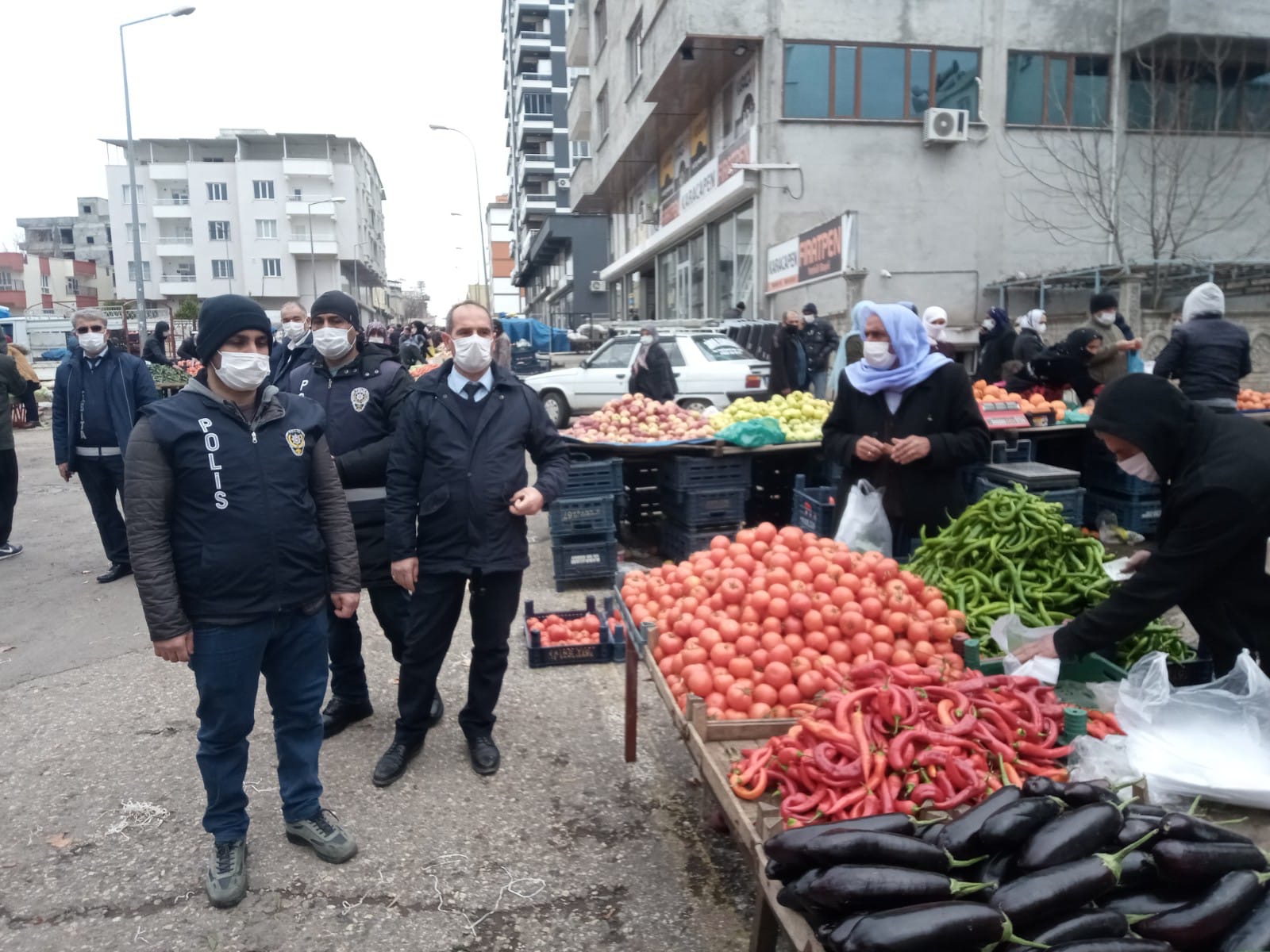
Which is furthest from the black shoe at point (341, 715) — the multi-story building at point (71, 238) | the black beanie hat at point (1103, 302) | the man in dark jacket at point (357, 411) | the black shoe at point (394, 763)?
the multi-story building at point (71, 238)

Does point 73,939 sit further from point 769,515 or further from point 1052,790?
point 769,515

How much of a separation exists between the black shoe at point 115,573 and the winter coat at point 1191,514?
7873 mm

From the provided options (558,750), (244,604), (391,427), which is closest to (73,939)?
(244,604)

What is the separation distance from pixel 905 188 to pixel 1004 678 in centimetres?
1900

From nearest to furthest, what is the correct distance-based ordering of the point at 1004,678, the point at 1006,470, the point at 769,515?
the point at 1004,678 < the point at 1006,470 < the point at 769,515

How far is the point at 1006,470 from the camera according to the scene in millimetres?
7137

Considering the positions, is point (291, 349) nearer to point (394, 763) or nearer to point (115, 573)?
point (394, 763)

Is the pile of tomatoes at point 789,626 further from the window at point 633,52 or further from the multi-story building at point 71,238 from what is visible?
the multi-story building at point 71,238

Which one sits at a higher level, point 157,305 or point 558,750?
point 157,305

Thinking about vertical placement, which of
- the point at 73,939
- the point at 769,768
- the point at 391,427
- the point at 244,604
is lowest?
the point at 73,939

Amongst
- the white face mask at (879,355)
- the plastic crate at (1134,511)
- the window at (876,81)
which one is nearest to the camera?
the white face mask at (879,355)

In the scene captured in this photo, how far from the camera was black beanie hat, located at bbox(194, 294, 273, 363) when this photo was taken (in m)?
3.21

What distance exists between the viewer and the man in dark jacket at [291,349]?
195 inches

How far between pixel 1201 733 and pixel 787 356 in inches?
420
